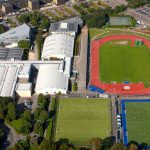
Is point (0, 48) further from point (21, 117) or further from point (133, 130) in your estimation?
point (133, 130)

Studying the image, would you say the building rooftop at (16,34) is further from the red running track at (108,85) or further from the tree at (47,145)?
the tree at (47,145)

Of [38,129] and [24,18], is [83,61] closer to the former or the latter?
[38,129]

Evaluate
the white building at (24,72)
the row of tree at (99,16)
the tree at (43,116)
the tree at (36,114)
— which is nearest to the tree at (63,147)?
the tree at (43,116)

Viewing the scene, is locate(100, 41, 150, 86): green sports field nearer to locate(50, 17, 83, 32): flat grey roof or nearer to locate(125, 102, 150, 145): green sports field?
locate(125, 102, 150, 145): green sports field

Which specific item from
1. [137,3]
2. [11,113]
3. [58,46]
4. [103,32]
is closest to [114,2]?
[137,3]

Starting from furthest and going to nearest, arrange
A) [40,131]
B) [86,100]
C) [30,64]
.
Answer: [30,64] → [86,100] → [40,131]

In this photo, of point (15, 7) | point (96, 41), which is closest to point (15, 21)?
point (15, 7)
